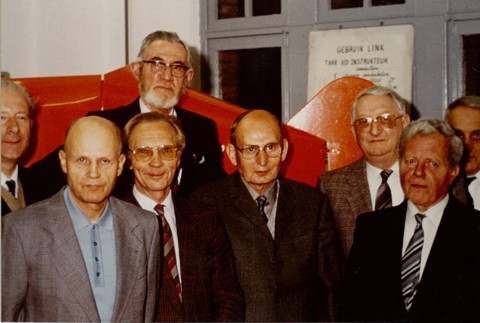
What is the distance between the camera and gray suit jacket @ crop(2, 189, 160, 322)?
4.12 feet

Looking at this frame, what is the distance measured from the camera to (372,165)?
1688 mm

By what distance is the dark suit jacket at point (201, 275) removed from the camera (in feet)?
4.79

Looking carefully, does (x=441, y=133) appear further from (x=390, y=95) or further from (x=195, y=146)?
(x=195, y=146)

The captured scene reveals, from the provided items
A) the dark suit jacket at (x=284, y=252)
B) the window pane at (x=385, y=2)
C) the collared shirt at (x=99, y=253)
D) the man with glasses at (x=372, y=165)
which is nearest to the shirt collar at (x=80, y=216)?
the collared shirt at (x=99, y=253)

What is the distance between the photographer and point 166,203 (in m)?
1.52

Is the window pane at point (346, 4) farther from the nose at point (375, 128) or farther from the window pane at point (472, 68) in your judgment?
the nose at point (375, 128)

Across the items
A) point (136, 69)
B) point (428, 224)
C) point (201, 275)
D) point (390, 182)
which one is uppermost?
point (136, 69)

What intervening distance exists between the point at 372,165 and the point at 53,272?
0.96m

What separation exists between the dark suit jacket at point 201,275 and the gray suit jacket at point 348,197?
1.22ft

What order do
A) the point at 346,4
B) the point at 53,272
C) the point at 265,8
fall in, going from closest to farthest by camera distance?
the point at 53,272, the point at 346,4, the point at 265,8

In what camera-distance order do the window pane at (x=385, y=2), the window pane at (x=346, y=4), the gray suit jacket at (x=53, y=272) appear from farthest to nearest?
the window pane at (x=346, y=4)
the window pane at (x=385, y=2)
the gray suit jacket at (x=53, y=272)

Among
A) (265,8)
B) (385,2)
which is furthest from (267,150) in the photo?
(265,8)

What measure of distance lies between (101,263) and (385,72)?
141cm

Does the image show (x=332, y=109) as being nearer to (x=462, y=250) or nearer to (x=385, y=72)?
(x=385, y=72)
